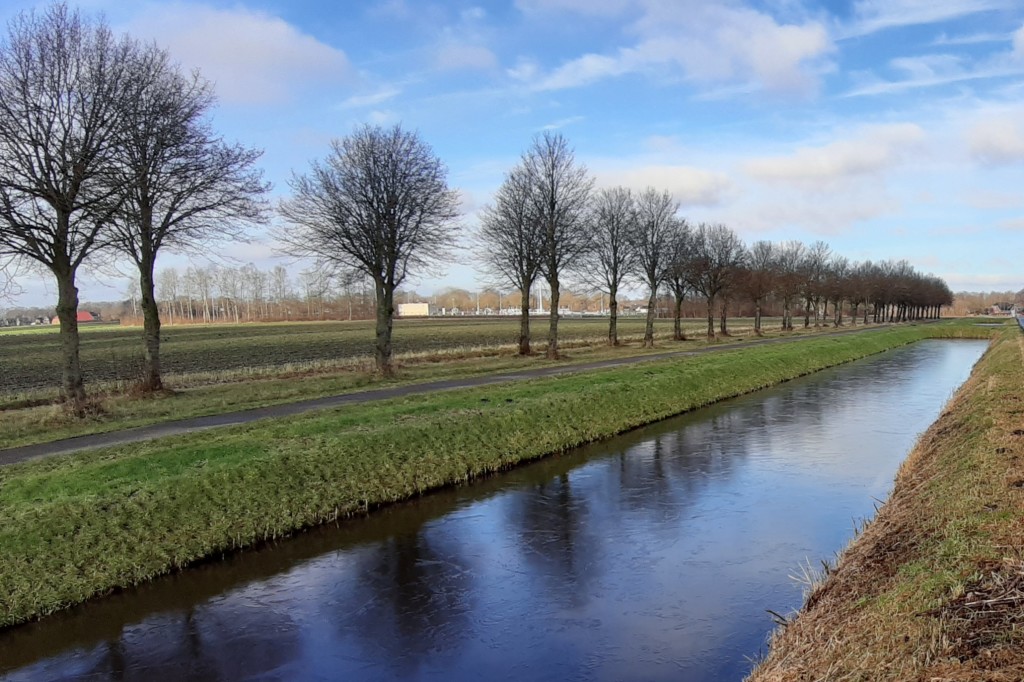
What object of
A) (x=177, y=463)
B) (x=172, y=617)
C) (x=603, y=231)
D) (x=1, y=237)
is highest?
(x=603, y=231)

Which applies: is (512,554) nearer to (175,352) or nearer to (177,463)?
(177,463)

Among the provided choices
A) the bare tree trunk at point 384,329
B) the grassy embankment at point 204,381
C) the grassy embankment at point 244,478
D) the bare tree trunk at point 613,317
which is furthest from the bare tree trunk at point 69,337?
the bare tree trunk at point 613,317

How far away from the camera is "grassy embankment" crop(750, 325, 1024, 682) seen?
194 inches

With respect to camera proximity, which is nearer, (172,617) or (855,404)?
(172,617)

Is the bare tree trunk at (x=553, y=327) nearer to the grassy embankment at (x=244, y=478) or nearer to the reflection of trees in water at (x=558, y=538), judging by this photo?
the grassy embankment at (x=244, y=478)

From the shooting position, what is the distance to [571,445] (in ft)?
62.1

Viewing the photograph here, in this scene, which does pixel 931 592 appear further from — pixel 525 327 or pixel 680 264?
pixel 680 264

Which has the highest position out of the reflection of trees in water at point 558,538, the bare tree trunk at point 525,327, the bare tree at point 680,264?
the bare tree at point 680,264

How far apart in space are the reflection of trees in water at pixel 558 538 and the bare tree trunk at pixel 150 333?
14711mm

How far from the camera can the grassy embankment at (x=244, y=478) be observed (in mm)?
9609

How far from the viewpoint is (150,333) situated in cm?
2295

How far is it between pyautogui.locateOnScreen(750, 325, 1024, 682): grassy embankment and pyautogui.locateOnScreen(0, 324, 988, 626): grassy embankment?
8.73 metres

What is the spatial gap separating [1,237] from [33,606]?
12.3 meters

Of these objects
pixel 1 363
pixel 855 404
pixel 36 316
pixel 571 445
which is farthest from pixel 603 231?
pixel 36 316
